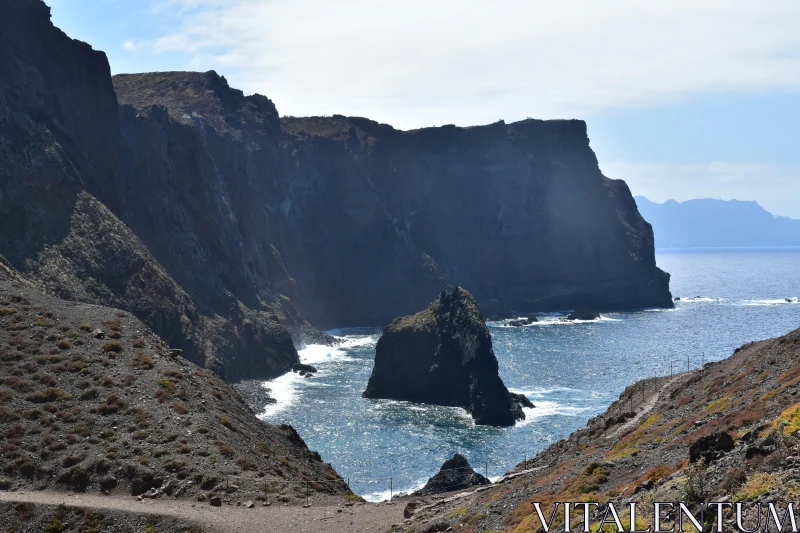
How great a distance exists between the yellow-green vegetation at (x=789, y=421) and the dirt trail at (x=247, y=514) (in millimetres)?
18719

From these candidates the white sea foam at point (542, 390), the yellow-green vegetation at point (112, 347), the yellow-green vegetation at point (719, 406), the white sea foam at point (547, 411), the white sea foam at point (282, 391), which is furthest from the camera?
the white sea foam at point (542, 390)

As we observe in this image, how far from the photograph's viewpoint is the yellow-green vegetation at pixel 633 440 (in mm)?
40844

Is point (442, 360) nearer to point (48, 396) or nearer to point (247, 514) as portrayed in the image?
point (48, 396)

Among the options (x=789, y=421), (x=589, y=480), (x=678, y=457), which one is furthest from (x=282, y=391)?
(x=789, y=421)

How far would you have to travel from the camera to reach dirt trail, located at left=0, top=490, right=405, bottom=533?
3797cm

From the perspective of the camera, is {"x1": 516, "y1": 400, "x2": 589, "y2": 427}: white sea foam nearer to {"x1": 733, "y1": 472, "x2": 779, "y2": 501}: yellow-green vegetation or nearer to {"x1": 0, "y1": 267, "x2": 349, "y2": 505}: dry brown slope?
{"x1": 0, "y1": 267, "x2": 349, "y2": 505}: dry brown slope

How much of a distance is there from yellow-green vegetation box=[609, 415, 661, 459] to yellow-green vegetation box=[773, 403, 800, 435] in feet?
36.0

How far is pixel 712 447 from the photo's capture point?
28234mm

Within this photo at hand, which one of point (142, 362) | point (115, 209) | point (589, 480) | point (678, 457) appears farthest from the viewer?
point (115, 209)

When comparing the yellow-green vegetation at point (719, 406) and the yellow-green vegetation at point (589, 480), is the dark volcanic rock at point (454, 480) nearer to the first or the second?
the yellow-green vegetation at point (719, 406)

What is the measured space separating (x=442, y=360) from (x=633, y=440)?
91321 millimetres

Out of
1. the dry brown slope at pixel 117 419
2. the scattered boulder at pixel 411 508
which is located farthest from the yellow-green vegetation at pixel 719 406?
the dry brown slope at pixel 117 419

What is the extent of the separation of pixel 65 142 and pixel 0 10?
23292 mm

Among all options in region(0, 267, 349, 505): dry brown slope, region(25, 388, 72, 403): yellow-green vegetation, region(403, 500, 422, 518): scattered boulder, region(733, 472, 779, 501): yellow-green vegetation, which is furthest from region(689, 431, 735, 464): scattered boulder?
region(25, 388, 72, 403): yellow-green vegetation
